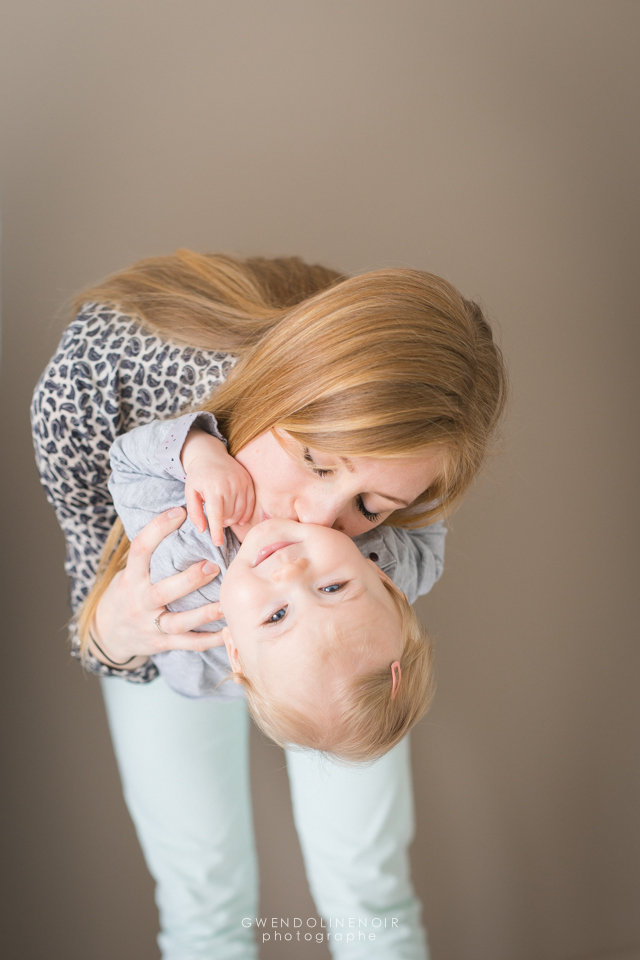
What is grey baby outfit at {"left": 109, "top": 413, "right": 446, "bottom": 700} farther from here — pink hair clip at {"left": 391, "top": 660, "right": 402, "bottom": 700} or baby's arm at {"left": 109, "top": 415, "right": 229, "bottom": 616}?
pink hair clip at {"left": 391, "top": 660, "right": 402, "bottom": 700}

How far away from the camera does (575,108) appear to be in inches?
51.1

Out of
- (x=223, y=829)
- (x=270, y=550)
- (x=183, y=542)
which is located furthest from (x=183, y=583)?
(x=223, y=829)

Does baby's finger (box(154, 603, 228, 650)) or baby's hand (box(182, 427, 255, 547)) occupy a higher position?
baby's hand (box(182, 427, 255, 547))

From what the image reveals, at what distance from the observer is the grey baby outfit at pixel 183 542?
2.39ft

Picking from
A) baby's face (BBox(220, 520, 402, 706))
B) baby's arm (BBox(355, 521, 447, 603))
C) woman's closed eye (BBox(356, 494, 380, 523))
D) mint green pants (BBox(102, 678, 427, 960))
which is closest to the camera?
baby's face (BBox(220, 520, 402, 706))

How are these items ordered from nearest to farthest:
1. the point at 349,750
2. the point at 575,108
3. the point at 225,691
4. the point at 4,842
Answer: the point at 349,750, the point at 225,691, the point at 4,842, the point at 575,108

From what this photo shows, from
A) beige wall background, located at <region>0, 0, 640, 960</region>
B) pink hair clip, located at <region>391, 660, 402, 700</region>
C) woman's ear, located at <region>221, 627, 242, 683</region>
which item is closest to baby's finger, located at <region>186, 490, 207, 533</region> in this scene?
woman's ear, located at <region>221, 627, 242, 683</region>

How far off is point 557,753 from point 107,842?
2.72 feet

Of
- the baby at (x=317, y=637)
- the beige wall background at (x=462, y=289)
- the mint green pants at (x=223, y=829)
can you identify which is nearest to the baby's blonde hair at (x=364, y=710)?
the baby at (x=317, y=637)

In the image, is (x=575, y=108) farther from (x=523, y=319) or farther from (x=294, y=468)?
(x=294, y=468)

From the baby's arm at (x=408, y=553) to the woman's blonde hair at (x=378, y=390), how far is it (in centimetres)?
10

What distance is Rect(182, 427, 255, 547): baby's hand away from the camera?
0.66 m

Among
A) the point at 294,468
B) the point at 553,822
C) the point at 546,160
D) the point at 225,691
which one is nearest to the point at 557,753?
the point at 553,822

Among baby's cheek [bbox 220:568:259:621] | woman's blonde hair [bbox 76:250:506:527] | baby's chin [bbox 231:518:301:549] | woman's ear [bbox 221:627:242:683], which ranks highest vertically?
woman's blonde hair [bbox 76:250:506:527]
